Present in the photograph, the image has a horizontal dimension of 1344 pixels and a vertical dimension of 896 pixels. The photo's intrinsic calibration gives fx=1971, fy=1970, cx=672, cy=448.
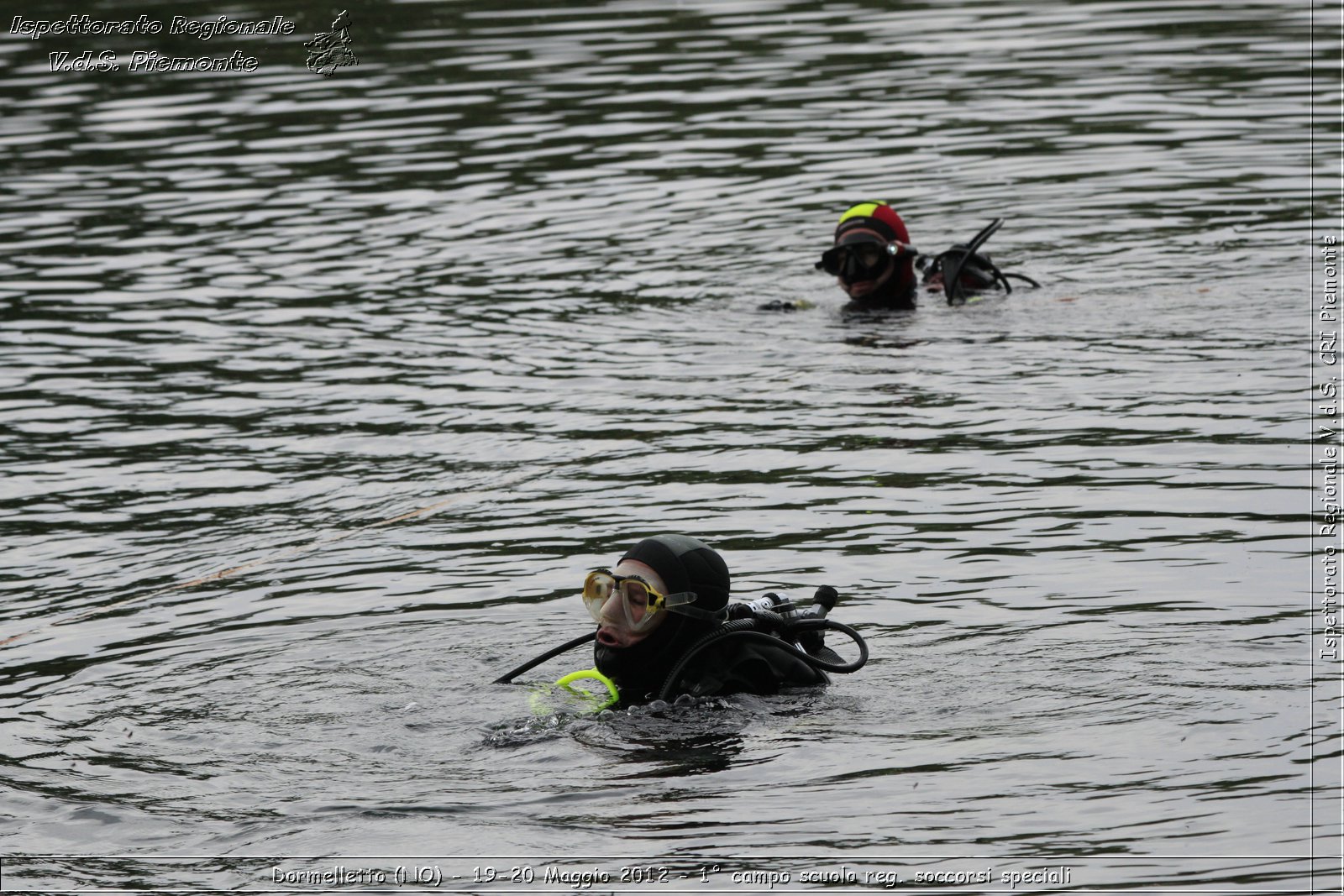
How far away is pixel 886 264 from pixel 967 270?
26.1 inches

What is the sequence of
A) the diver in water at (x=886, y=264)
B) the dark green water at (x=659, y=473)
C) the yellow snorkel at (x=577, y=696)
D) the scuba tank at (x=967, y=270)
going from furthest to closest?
the diver in water at (x=886, y=264) < the scuba tank at (x=967, y=270) < the yellow snorkel at (x=577, y=696) < the dark green water at (x=659, y=473)

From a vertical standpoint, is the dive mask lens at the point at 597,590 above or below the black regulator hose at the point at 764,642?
above

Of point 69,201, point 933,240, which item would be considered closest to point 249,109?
point 69,201

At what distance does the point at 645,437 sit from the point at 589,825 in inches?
202

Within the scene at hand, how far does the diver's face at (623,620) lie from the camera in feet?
23.8

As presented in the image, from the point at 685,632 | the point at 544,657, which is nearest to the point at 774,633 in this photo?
the point at 685,632

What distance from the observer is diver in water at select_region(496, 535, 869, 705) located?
725cm

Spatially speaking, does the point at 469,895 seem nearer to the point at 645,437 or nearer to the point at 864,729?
the point at 864,729

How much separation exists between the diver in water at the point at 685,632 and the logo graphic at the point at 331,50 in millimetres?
18648

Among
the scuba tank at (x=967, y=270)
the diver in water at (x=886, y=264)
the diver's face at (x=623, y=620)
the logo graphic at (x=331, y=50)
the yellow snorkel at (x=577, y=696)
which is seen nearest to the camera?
the diver's face at (x=623, y=620)

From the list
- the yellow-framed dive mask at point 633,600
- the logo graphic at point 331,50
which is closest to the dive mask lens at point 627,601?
the yellow-framed dive mask at point 633,600

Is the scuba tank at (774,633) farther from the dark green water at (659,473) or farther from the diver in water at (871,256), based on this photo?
the diver in water at (871,256)

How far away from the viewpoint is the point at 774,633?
7.54 metres

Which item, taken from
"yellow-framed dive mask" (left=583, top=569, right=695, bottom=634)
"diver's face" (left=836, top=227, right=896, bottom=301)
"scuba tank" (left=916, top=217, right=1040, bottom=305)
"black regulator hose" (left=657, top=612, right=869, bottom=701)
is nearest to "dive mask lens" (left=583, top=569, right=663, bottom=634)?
"yellow-framed dive mask" (left=583, top=569, right=695, bottom=634)
